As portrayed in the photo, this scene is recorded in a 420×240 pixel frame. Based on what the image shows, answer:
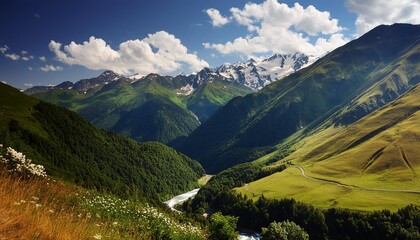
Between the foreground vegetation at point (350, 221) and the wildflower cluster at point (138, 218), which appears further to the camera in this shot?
the foreground vegetation at point (350, 221)

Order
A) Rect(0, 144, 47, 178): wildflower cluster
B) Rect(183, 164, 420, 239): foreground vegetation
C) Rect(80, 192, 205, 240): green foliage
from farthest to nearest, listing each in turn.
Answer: Rect(183, 164, 420, 239): foreground vegetation < Rect(80, 192, 205, 240): green foliage < Rect(0, 144, 47, 178): wildflower cluster

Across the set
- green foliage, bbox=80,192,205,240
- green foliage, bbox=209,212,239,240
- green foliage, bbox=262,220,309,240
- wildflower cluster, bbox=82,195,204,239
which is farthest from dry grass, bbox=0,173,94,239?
green foliage, bbox=262,220,309,240

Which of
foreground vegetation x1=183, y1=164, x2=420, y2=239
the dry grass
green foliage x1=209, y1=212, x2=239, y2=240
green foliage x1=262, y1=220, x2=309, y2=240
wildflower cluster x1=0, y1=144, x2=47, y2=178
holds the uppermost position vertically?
wildflower cluster x1=0, y1=144, x2=47, y2=178

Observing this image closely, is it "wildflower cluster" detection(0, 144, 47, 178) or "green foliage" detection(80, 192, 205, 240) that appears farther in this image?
"green foliage" detection(80, 192, 205, 240)

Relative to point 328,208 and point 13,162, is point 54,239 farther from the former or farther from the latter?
point 328,208

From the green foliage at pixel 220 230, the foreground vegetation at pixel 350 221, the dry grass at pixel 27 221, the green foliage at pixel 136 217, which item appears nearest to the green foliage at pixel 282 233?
the foreground vegetation at pixel 350 221

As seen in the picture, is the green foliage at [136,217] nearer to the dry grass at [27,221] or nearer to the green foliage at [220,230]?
Answer: the dry grass at [27,221]

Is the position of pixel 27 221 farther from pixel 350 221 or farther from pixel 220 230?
pixel 350 221

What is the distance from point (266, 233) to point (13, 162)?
9144 cm

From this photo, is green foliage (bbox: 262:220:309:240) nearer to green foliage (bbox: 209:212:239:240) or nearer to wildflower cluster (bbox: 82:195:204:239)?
green foliage (bbox: 209:212:239:240)

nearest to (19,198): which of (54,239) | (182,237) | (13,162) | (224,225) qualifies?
(54,239)

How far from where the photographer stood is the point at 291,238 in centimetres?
10112

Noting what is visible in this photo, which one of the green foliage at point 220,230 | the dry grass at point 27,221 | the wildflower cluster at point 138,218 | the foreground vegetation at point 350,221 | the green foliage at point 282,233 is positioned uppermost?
the dry grass at point 27,221

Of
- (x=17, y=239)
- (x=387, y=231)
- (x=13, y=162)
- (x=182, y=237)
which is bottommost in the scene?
(x=387, y=231)
